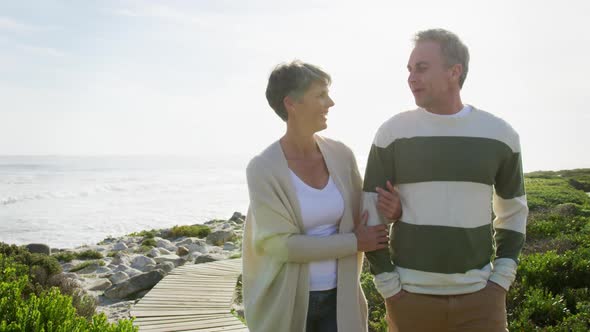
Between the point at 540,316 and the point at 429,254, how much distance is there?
3.05 metres

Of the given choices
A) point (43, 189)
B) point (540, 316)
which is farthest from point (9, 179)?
point (540, 316)

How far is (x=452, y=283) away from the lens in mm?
2895

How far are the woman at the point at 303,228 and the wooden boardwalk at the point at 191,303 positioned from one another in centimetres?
292

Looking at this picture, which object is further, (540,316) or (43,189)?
(43,189)

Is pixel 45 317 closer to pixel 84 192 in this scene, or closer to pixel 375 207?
pixel 375 207

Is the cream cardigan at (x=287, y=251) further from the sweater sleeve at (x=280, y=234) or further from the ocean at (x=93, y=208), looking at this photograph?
the ocean at (x=93, y=208)

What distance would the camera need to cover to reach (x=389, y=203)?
2943 millimetres

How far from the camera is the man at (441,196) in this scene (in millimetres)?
2895

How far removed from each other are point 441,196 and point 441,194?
11 millimetres

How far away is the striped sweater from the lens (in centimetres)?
289

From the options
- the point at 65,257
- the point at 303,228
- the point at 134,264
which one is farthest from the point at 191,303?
the point at 65,257

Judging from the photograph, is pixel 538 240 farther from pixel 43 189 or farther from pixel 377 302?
pixel 43 189

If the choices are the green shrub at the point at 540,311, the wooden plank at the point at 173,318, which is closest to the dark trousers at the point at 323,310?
the green shrub at the point at 540,311

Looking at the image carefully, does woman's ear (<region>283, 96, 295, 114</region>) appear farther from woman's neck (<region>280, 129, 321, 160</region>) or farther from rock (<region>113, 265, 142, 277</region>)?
rock (<region>113, 265, 142, 277</region>)
